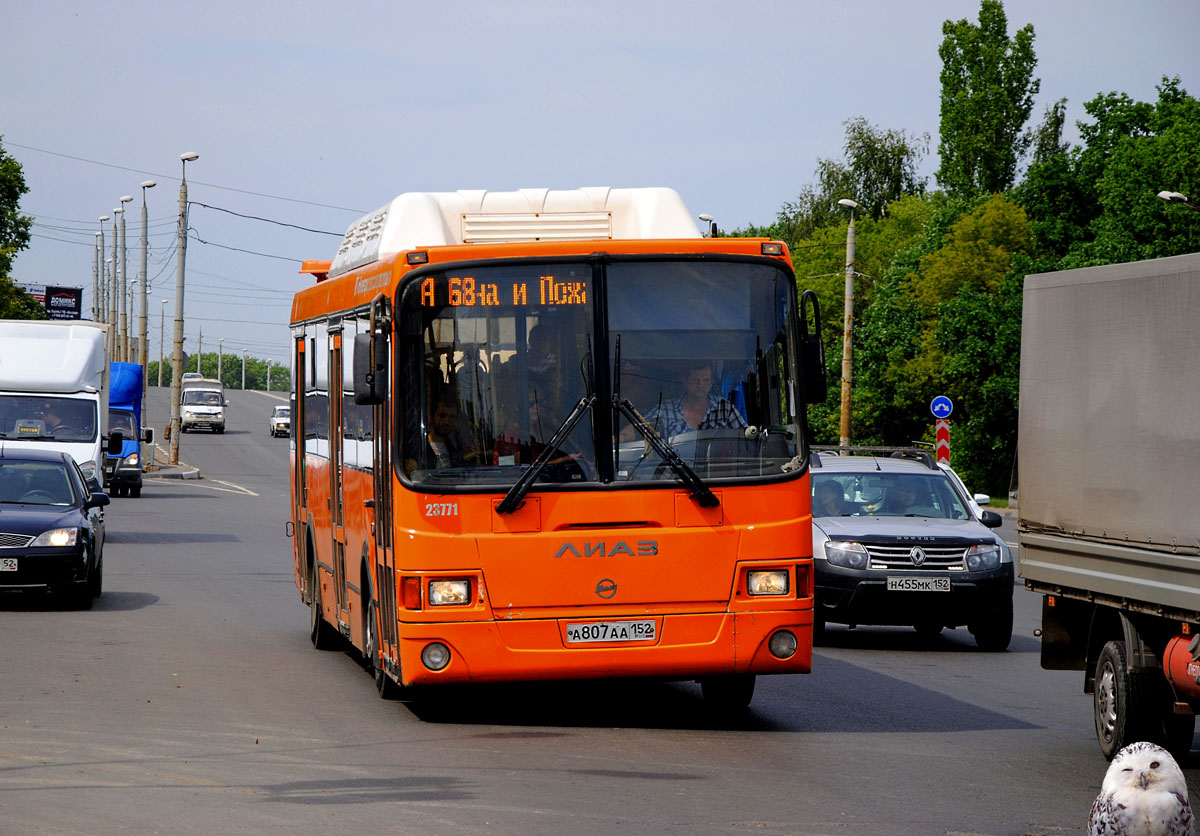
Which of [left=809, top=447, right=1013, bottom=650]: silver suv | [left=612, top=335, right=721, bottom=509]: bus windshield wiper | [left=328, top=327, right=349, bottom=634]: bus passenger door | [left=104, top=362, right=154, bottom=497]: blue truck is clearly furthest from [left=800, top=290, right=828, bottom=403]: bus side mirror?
[left=104, top=362, right=154, bottom=497]: blue truck

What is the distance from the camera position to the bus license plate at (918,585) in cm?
1524

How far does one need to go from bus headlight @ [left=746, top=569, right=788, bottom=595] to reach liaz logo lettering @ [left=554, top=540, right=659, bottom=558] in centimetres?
59

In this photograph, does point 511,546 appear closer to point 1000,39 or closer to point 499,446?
point 499,446

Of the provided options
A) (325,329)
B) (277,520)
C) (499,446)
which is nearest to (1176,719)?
(499,446)

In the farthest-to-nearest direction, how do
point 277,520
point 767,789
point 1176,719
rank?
point 277,520
point 1176,719
point 767,789

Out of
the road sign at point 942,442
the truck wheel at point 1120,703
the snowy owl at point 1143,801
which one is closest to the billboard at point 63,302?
the road sign at point 942,442

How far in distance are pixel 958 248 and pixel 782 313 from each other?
6058cm

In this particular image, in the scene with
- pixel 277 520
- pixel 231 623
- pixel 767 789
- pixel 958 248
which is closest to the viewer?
pixel 767 789

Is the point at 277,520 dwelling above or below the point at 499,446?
below

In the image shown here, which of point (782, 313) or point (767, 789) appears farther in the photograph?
point (782, 313)

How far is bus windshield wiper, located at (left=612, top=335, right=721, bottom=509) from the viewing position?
10.0m

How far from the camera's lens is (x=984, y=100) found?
244ft

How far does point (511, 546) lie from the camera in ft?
32.4

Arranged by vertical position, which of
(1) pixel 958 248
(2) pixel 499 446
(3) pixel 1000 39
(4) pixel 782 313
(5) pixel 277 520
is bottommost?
(5) pixel 277 520
